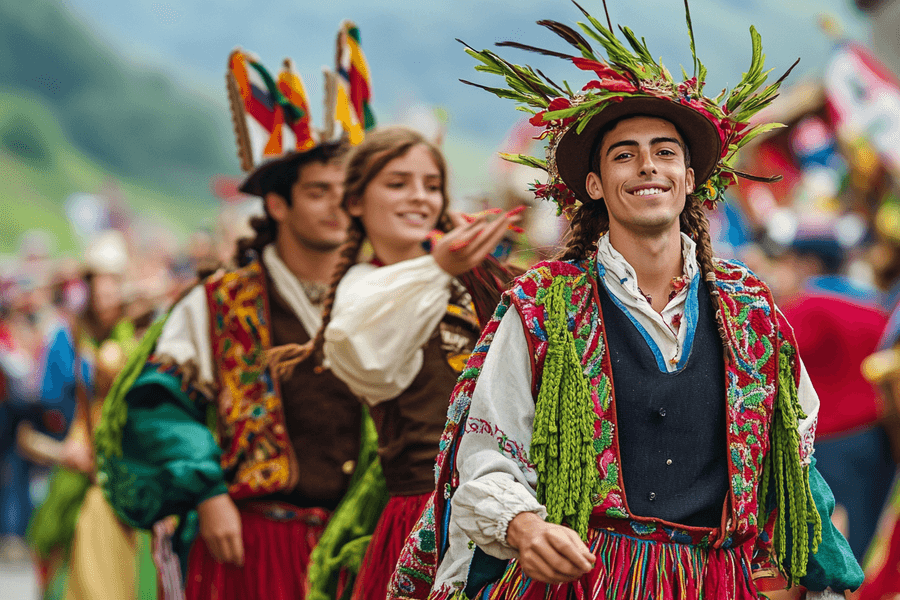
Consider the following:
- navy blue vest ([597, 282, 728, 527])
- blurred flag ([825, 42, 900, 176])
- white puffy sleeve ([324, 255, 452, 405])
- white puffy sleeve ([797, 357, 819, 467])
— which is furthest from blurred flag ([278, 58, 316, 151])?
blurred flag ([825, 42, 900, 176])

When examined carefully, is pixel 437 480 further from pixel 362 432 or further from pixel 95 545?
pixel 95 545

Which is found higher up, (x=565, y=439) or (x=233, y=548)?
(x=565, y=439)

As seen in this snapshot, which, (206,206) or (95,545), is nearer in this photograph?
(95,545)

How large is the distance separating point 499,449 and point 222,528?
1.89 meters

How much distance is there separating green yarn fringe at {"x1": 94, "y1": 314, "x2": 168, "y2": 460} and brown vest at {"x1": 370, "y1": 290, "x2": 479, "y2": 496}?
1.15 meters

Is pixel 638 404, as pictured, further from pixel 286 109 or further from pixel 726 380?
pixel 286 109

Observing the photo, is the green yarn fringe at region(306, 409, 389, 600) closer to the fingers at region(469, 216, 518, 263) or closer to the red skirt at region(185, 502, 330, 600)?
the red skirt at region(185, 502, 330, 600)

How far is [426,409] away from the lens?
3457mm

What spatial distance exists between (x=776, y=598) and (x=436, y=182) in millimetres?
1826

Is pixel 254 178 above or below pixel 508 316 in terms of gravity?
above

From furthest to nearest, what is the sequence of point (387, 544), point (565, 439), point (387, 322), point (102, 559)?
point (102, 559) → point (387, 544) → point (387, 322) → point (565, 439)

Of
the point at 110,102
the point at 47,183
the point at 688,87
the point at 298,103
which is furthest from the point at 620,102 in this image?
the point at 110,102

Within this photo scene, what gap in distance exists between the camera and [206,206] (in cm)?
4428

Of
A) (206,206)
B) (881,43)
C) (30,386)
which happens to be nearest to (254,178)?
(30,386)
